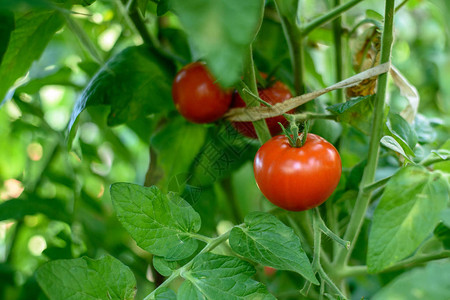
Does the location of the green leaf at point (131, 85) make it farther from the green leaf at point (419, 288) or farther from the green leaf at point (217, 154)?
the green leaf at point (419, 288)

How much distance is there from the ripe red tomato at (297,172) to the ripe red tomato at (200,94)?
124 mm

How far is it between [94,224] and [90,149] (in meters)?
0.14

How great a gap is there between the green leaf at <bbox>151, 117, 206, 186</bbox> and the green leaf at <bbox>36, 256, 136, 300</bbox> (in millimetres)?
210

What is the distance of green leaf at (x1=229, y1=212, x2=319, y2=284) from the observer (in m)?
0.35

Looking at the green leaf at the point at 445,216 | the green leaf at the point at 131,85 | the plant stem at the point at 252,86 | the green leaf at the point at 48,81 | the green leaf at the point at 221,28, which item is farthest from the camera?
the green leaf at the point at 48,81

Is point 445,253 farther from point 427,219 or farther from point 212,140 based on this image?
point 212,140

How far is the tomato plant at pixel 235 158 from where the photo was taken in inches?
12.6

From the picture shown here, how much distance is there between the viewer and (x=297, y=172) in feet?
1.27

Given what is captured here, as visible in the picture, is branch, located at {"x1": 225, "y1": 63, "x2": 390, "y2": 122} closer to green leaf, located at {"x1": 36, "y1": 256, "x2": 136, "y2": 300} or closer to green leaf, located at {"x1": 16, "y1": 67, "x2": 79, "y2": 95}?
green leaf, located at {"x1": 36, "y1": 256, "x2": 136, "y2": 300}

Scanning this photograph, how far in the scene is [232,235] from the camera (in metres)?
0.39

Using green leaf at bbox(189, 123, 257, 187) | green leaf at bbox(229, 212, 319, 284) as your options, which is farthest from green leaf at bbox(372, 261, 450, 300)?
green leaf at bbox(189, 123, 257, 187)

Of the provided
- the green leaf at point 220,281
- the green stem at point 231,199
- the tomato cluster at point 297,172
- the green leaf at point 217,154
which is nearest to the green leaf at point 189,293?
the green leaf at point 220,281

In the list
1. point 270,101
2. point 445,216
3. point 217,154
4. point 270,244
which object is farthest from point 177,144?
point 445,216

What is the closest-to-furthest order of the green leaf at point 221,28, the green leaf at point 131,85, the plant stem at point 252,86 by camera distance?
1. the green leaf at point 221,28
2. the plant stem at point 252,86
3. the green leaf at point 131,85
